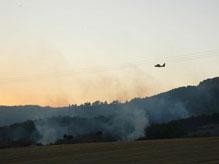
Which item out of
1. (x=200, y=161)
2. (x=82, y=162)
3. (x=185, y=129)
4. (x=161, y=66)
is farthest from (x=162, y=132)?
(x=200, y=161)

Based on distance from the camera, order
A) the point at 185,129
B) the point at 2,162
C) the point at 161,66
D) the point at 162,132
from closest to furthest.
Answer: the point at 2,162
the point at 161,66
the point at 162,132
the point at 185,129

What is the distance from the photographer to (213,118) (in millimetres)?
191250

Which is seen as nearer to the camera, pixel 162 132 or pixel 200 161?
pixel 200 161

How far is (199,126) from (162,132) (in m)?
24.7

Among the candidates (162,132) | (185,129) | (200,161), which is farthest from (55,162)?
(185,129)

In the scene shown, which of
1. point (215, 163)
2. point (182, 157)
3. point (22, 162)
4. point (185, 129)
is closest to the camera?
point (215, 163)

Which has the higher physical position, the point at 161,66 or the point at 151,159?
the point at 161,66

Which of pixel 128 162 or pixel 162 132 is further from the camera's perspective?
pixel 162 132

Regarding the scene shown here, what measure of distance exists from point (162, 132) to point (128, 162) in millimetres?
119335

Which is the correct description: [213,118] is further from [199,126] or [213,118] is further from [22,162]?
[22,162]

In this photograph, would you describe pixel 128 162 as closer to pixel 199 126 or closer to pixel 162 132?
pixel 162 132

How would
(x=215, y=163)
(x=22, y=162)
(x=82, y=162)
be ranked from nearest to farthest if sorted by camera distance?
(x=215, y=163), (x=82, y=162), (x=22, y=162)

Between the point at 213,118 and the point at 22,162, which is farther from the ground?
the point at 213,118

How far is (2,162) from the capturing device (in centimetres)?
6731
